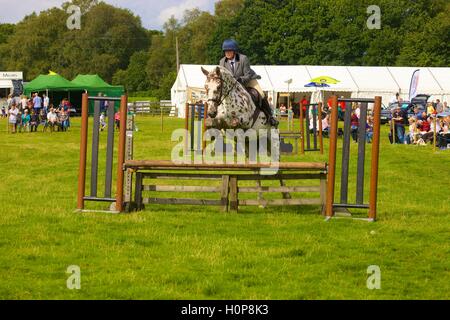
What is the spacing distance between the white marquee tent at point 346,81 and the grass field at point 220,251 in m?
41.4

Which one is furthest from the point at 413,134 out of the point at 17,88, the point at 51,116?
the point at 17,88

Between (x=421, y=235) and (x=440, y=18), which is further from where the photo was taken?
(x=440, y=18)

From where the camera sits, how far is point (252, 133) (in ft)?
41.3

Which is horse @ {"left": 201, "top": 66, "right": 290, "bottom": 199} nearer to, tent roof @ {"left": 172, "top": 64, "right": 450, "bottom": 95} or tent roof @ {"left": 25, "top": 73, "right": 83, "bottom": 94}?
tent roof @ {"left": 172, "top": 64, "right": 450, "bottom": 95}

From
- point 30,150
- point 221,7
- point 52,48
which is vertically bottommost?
point 30,150

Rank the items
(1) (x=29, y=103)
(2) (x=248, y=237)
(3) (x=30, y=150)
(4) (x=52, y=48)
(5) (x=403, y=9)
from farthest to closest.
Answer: (4) (x=52, y=48), (5) (x=403, y=9), (1) (x=29, y=103), (3) (x=30, y=150), (2) (x=248, y=237)

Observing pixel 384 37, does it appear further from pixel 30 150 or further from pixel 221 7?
pixel 30 150

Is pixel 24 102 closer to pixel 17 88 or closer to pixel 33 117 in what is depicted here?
pixel 33 117

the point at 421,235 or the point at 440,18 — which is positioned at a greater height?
the point at 440,18

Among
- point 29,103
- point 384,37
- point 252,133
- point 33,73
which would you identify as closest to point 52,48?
point 33,73

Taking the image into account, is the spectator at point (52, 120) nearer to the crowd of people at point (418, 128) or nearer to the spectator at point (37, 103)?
the spectator at point (37, 103)

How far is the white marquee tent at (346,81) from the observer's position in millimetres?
55406

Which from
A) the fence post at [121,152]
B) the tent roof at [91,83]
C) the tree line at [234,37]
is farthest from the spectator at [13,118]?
the tree line at [234,37]
